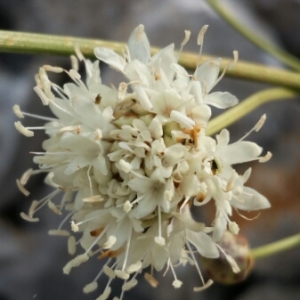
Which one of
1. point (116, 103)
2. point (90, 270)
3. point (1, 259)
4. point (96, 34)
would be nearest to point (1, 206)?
point (1, 259)

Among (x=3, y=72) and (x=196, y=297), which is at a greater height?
(x=3, y=72)

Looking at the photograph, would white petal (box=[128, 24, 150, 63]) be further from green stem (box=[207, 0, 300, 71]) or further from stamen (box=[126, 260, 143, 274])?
green stem (box=[207, 0, 300, 71])

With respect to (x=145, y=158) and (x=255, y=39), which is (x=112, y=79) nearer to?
(x=255, y=39)

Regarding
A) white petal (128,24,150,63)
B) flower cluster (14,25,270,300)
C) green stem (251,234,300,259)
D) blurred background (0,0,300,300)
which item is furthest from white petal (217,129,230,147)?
blurred background (0,0,300,300)

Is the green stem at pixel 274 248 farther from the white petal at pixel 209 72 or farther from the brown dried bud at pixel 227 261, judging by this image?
the white petal at pixel 209 72

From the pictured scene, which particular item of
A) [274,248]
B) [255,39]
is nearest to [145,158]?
[274,248]

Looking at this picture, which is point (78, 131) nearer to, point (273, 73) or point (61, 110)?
point (61, 110)
